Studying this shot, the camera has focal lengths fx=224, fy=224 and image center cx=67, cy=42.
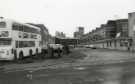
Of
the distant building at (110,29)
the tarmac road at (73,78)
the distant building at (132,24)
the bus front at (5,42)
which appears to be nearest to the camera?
the tarmac road at (73,78)

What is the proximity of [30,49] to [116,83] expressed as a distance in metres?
20.5

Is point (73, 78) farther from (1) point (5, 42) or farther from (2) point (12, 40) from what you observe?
(1) point (5, 42)

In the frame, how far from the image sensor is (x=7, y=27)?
22234 mm

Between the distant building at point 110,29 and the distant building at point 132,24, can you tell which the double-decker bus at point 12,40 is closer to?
the distant building at point 132,24

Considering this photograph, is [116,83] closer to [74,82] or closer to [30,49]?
[74,82]

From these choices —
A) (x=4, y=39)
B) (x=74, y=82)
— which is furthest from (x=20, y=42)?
(x=74, y=82)

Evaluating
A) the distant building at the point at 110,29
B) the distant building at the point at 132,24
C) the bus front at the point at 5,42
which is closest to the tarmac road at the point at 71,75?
the bus front at the point at 5,42

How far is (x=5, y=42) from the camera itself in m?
22.6

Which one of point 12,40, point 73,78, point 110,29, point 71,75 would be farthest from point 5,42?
point 110,29

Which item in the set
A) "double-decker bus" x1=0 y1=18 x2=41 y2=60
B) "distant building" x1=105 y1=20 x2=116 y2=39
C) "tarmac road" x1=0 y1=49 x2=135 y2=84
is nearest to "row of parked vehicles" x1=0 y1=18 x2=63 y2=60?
"double-decker bus" x1=0 y1=18 x2=41 y2=60

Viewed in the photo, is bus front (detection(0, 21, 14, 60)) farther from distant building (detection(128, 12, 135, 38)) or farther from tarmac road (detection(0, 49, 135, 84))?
distant building (detection(128, 12, 135, 38))

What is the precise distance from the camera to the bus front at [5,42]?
22297 mm

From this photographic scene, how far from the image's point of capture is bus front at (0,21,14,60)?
22297 millimetres

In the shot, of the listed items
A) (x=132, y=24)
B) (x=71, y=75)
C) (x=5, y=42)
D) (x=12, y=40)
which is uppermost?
(x=132, y=24)
